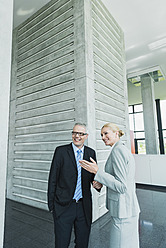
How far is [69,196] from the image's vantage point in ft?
5.56

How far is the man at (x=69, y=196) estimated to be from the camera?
Result: 66.0 inches

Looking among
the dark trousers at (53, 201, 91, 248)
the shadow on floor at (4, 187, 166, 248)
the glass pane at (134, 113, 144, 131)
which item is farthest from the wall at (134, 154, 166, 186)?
the glass pane at (134, 113, 144, 131)

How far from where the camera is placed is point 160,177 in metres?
5.65

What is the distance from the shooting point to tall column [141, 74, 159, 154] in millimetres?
7363

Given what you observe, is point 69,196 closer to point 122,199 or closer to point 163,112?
point 122,199

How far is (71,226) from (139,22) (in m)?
Result: 5.09

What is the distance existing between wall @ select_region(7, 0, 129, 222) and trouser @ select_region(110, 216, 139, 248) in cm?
164

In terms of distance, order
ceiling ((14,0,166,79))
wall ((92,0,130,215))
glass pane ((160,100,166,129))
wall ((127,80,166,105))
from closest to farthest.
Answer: wall ((92,0,130,215))
ceiling ((14,0,166,79))
wall ((127,80,166,105))
glass pane ((160,100,166,129))

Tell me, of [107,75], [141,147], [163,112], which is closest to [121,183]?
[107,75]

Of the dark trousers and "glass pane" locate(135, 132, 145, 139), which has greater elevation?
"glass pane" locate(135, 132, 145, 139)

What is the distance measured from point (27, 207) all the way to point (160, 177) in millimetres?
4354

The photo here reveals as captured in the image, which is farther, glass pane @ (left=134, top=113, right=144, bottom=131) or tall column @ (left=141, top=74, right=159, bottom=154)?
glass pane @ (left=134, top=113, right=144, bottom=131)

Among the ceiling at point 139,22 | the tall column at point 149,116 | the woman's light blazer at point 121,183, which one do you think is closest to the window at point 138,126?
the tall column at point 149,116

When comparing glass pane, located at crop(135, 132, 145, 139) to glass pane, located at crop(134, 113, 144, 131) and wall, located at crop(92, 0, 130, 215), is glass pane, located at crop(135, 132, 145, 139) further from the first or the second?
wall, located at crop(92, 0, 130, 215)
